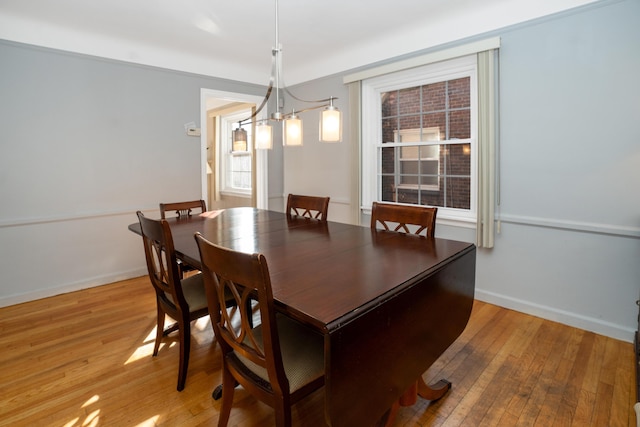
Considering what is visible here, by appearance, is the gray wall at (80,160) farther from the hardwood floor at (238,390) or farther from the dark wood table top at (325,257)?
the dark wood table top at (325,257)

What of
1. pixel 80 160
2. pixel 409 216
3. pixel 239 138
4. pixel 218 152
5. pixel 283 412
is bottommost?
pixel 283 412

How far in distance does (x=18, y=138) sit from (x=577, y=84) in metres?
4.34

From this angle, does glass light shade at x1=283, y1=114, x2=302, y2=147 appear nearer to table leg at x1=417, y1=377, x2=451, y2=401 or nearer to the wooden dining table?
the wooden dining table

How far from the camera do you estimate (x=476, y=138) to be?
9.41 ft

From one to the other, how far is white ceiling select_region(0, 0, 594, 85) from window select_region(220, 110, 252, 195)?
194cm

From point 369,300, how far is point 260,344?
54 cm

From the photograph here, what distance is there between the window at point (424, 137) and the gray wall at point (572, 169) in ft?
1.11

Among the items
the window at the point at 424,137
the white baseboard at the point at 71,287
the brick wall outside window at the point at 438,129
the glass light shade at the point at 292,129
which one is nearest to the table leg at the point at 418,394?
the glass light shade at the point at 292,129

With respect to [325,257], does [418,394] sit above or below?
below

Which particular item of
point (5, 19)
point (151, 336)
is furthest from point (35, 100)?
point (151, 336)

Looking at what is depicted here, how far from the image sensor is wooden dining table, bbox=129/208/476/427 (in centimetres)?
103

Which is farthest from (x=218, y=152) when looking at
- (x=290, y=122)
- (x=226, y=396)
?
(x=226, y=396)

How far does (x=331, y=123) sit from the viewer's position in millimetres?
1910

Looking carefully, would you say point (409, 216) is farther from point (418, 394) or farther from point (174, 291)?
point (174, 291)
